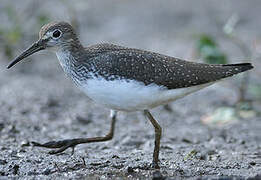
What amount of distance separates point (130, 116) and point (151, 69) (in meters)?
3.06

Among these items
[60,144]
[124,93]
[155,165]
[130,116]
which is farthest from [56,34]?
[130,116]

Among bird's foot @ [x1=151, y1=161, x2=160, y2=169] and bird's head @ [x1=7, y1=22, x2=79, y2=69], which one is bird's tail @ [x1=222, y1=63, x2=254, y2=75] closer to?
bird's foot @ [x1=151, y1=161, x2=160, y2=169]

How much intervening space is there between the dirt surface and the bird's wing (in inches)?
40.3

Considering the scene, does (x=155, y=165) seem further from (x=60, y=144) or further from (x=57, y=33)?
(x=57, y=33)

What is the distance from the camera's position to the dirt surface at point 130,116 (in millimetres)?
6590

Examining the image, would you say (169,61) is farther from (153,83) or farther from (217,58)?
(217,58)

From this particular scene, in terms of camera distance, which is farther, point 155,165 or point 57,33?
point 57,33

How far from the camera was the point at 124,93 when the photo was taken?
6273mm

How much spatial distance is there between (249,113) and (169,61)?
307cm

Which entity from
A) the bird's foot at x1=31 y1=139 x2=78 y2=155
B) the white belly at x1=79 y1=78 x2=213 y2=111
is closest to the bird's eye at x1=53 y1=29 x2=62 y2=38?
the white belly at x1=79 y1=78 x2=213 y2=111

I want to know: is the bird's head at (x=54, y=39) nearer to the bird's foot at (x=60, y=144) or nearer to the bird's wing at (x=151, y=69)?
the bird's wing at (x=151, y=69)

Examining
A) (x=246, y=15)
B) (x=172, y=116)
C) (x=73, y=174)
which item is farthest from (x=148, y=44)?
(x=73, y=174)

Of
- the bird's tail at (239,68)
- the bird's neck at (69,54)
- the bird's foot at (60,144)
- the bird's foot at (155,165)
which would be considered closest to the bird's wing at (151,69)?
the bird's tail at (239,68)

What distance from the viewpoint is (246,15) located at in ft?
43.8
